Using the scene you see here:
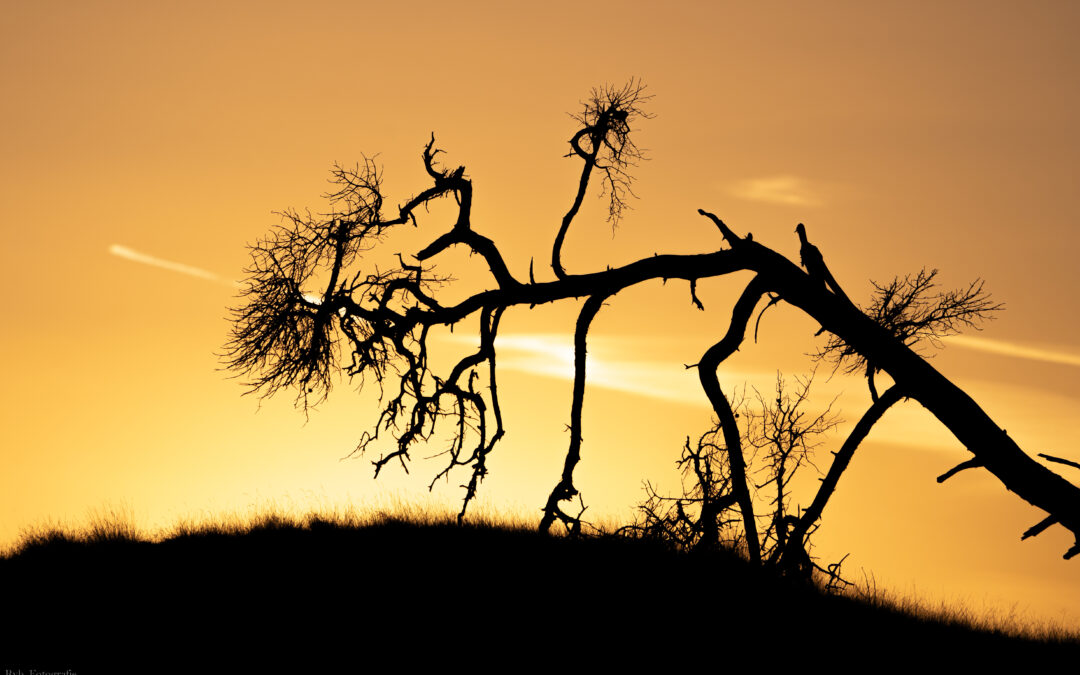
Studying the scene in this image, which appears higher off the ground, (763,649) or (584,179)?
(584,179)

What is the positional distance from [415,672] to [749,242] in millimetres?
6341

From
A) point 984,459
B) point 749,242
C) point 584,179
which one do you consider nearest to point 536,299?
point 584,179

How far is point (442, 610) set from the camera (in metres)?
11.2

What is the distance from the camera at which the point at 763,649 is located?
1093 centimetres

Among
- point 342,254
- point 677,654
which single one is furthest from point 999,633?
point 342,254

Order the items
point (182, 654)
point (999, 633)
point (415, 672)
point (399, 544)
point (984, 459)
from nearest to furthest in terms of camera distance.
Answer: point (415, 672), point (182, 654), point (984, 459), point (399, 544), point (999, 633)

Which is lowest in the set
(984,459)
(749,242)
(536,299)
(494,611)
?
(494,611)

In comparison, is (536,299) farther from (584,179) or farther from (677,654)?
(677,654)

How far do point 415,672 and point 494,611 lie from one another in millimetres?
1435

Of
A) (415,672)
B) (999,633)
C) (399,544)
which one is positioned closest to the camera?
(415,672)

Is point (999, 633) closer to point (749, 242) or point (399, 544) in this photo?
point (749, 242)

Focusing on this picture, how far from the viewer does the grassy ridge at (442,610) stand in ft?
34.9

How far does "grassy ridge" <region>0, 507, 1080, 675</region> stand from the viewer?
1063 centimetres

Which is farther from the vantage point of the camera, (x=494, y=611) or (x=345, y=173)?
(x=345, y=173)
